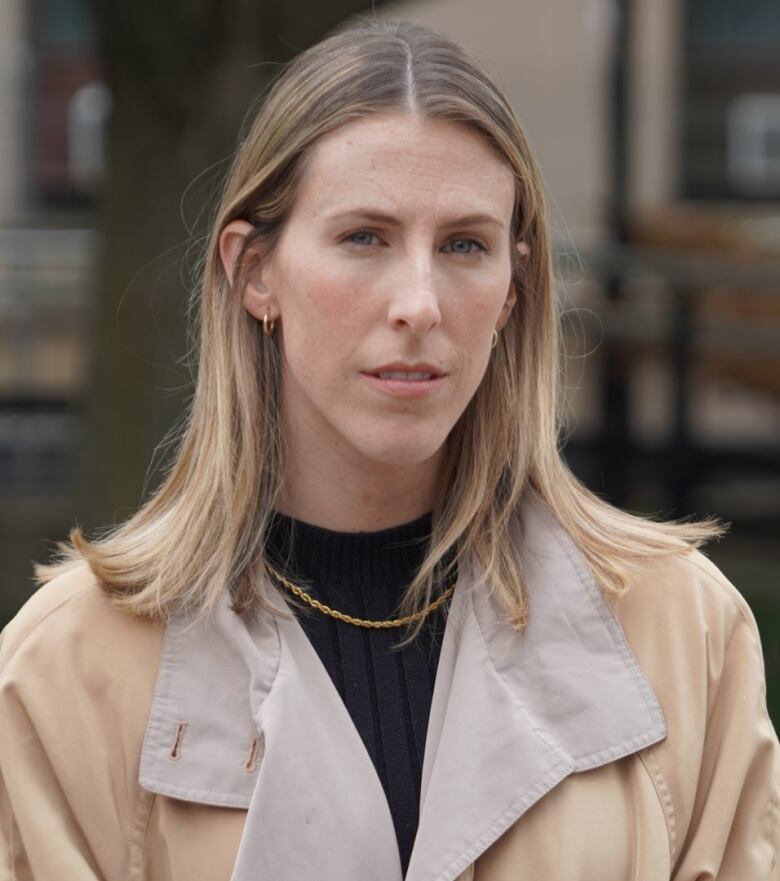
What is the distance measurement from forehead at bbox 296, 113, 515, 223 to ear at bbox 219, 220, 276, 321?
6.8 inches

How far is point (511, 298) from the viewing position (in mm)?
2980

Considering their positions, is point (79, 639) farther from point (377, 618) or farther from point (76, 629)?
point (377, 618)

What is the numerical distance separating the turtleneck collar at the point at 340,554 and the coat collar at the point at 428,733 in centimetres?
11

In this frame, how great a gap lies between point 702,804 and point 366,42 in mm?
1303

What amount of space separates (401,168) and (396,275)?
6.4 inches

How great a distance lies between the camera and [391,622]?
2.87m

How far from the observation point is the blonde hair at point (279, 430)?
9.08 feet

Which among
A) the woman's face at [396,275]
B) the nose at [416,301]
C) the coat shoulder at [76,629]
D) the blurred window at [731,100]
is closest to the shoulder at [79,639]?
the coat shoulder at [76,629]

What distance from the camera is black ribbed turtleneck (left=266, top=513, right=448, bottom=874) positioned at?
2715mm

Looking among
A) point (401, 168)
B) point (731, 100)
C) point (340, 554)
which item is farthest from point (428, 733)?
point (731, 100)

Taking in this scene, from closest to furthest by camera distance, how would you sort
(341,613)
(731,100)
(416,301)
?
(416,301)
(341,613)
(731,100)

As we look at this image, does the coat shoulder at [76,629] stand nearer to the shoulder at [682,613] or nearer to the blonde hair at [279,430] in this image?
the blonde hair at [279,430]

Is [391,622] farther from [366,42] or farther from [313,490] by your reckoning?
[366,42]

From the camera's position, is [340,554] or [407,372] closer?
[407,372]
